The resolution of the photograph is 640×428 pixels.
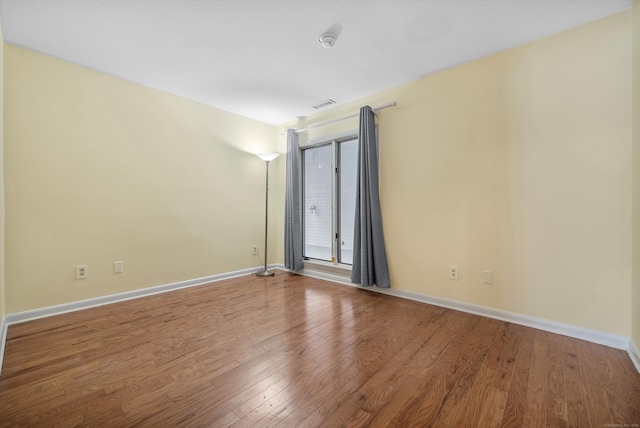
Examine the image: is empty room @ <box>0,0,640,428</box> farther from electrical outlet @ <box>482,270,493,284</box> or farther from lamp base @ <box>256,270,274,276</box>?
lamp base @ <box>256,270,274,276</box>

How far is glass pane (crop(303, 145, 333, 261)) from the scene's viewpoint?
397 cm

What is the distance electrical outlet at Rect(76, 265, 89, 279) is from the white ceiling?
198 cm

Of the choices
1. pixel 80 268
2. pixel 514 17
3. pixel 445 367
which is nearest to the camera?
pixel 445 367

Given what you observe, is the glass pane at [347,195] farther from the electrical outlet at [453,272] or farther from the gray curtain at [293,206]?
the electrical outlet at [453,272]

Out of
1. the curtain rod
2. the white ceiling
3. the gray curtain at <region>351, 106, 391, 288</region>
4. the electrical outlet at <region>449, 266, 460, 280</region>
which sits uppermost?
the white ceiling

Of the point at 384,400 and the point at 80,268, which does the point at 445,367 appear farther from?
→ the point at 80,268

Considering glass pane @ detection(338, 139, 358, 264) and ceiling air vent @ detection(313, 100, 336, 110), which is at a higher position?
ceiling air vent @ detection(313, 100, 336, 110)

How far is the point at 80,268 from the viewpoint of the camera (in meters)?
2.59

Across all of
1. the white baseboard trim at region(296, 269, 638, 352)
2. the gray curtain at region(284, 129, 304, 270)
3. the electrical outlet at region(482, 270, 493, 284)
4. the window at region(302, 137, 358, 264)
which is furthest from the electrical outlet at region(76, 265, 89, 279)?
the electrical outlet at region(482, 270, 493, 284)

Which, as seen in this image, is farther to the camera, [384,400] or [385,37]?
[385,37]

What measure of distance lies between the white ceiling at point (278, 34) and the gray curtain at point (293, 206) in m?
1.17

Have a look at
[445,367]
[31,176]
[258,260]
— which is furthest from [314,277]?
[31,176]

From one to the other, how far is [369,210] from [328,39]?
69.8 inches

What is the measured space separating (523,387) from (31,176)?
402 cm
